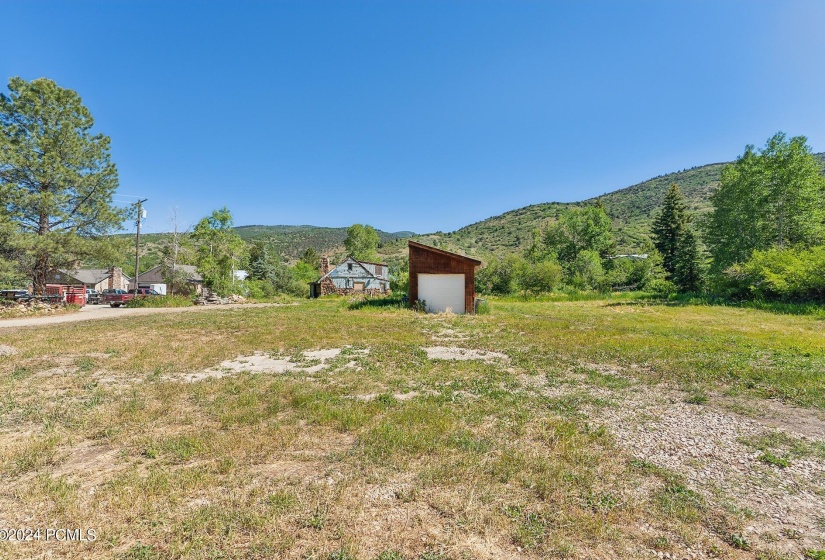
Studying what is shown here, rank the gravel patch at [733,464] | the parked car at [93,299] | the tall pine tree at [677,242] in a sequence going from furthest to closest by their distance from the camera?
1. the parked car at [93,299]
2. the tall pine tree at [677,242]
3. the gravel patch at [733,464]

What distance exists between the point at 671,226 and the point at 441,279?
32.3m

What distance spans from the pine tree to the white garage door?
94.8ft

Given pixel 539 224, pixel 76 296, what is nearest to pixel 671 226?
pixel 539 224

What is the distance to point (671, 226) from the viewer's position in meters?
36.8

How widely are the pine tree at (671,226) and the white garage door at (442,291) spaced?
28.9 metres

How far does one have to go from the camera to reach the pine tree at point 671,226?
118 ft

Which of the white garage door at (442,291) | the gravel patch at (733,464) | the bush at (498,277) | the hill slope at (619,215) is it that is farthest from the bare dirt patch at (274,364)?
the hill slope at (619,215)

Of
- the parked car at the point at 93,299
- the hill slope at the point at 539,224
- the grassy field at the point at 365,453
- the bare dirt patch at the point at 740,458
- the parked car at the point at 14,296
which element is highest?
the hill slope at the point at 539,224

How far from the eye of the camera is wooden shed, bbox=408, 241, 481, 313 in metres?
18.2

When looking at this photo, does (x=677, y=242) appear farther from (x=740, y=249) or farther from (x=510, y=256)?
(x=510, y=256)

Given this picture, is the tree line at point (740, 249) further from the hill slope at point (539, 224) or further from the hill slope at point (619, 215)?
the hill slope at point (619, 215)

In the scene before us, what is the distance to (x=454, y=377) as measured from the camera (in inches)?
270

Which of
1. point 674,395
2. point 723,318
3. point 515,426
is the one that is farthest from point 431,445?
point 723,318

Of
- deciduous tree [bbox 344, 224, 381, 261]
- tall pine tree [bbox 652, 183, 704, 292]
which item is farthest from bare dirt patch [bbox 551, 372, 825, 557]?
deciduous tree [bbox 344, 224, 381, 261]
